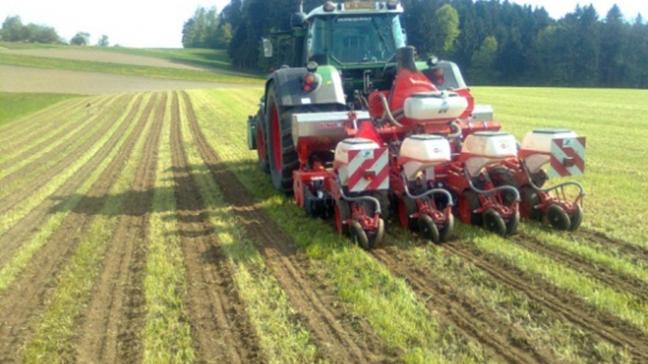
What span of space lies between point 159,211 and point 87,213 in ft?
2.98

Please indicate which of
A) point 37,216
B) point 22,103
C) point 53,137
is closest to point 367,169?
point 37,216

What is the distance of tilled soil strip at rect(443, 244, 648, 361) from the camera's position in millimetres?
3557

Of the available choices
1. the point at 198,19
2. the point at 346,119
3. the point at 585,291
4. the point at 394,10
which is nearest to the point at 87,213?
the point at 346,119

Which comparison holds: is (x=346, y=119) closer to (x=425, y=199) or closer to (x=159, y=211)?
(x=425, y=199)

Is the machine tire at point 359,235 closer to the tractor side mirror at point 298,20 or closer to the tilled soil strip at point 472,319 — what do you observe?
the tilled soil strip at point 472,319

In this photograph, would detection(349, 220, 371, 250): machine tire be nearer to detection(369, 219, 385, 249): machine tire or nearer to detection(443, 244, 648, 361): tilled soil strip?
detection(369, 219, 385, 249): machine tire

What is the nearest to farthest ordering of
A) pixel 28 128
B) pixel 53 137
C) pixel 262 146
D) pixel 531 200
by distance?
pixel 531 200, pixel 262 146, pixel 53 137, pixel 28 128

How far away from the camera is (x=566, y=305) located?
4.05 m

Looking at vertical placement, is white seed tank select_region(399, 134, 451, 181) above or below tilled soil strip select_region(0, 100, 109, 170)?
above

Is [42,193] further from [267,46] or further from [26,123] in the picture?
[26,123]

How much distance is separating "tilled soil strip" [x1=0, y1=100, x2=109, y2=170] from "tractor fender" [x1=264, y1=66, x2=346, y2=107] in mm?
7735

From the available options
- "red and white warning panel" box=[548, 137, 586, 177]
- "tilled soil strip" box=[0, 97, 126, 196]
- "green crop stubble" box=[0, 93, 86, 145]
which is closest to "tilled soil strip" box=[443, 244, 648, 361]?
"red and white warning panel" box=[548, 137, 586, 177]

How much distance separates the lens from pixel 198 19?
441 feet

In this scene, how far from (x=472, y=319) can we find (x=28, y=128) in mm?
21244
